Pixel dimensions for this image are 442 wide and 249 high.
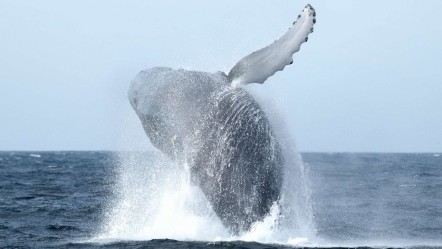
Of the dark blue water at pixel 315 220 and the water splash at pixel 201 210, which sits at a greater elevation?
the water splash at pixel 201 210

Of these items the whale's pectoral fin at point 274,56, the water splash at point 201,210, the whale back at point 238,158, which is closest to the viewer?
the whale's pectoral fin at point 274,56

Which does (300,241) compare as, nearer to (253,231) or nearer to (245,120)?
(253,231)

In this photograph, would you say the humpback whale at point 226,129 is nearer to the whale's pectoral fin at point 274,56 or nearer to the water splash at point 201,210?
the whale's pectoral fin at point 274,56

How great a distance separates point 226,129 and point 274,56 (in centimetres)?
118

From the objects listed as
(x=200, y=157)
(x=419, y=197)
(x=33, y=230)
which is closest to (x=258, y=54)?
(x=200, y=157)

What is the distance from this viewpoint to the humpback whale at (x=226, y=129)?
966 centimetres

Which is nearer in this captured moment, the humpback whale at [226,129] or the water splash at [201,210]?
the humpback whale at [226,129]

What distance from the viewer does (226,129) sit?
31.7ft

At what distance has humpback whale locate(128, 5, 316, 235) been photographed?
966 cm

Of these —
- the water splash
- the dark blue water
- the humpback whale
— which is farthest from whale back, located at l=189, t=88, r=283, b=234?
the dark blue water

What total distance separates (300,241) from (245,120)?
2.05 meters

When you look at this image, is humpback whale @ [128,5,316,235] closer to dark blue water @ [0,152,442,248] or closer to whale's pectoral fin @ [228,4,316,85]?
whale's pectoral fin @ [228,4,316,85]

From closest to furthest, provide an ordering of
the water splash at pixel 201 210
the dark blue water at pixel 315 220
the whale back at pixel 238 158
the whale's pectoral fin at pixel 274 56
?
the whale's pectoral fin at pixel 274 56 → the whale back at pixel 238 158 → the water splash at pixel 201 210 → the dark blue water at pixel 315 220

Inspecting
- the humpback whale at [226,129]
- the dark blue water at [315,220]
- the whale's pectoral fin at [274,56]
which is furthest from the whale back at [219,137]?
the dark blue water at [315,220]
